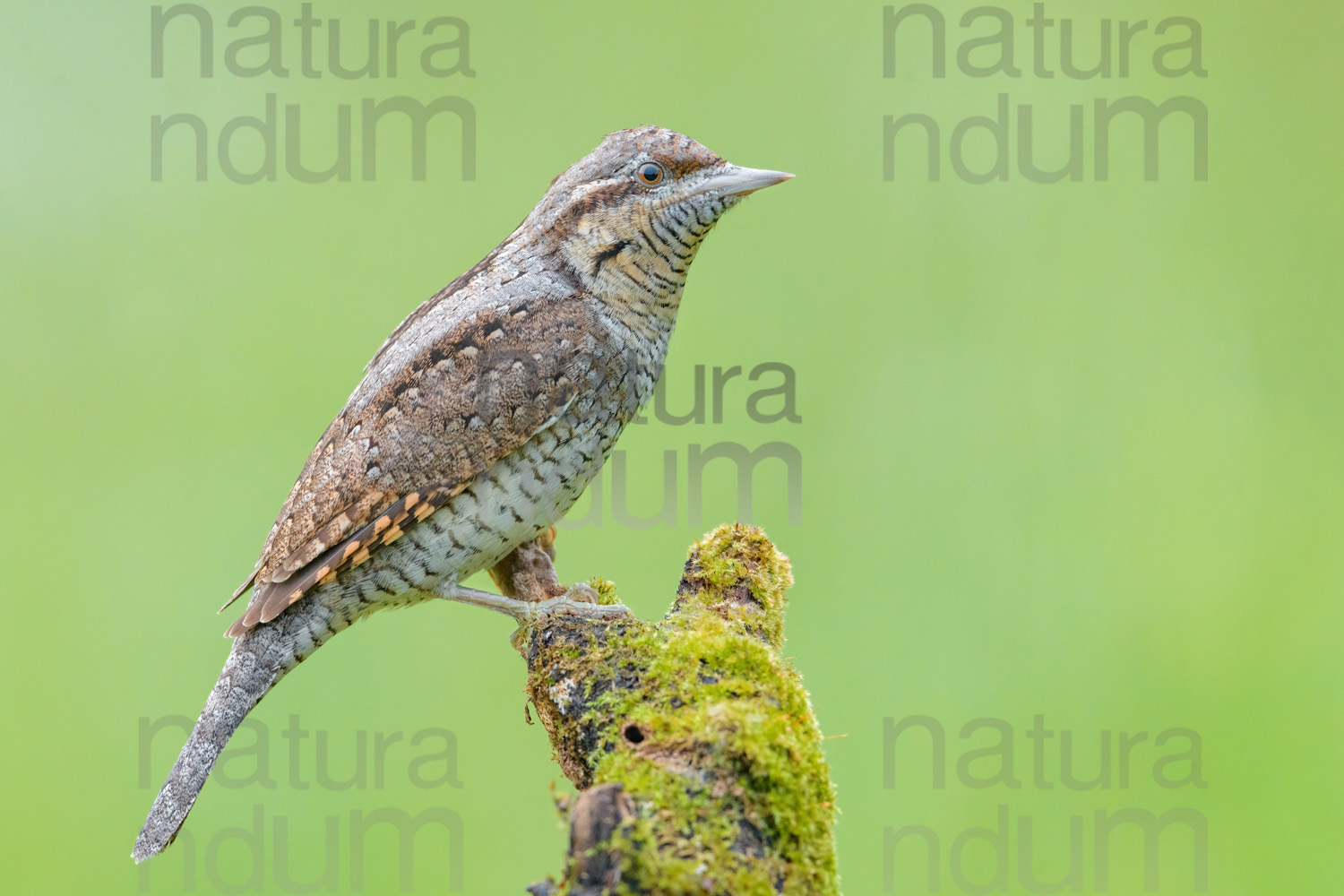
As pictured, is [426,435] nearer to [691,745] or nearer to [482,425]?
[482,425]

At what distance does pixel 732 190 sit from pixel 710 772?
165 cm

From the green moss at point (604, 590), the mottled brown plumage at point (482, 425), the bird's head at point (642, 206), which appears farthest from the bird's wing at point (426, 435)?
the green moss at point (604, 590)

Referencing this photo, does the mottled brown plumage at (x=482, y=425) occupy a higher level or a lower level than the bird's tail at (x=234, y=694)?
higher

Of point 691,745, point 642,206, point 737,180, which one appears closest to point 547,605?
point 691,745

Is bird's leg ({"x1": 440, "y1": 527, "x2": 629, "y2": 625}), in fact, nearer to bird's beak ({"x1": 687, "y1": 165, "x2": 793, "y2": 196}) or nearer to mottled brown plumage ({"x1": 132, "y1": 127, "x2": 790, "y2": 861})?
mottled brown plumage ({"x1": 132, "y1": 127, "x2": 790, "y2": 861})

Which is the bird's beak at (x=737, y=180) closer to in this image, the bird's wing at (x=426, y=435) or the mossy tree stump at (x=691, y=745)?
the bird's wing at (x=426, y=435)

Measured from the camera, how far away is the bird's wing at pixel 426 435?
275 centimetres

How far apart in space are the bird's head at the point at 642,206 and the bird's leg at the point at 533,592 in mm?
880

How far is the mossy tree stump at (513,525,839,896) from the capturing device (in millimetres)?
1487

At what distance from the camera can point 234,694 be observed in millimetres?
2777

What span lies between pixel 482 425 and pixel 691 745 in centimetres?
127

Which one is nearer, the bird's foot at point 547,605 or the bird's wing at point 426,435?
the bird's foot at point 547,605

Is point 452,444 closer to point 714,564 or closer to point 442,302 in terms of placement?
point 442,302

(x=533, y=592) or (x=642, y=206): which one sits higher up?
(x=642, y=206)
